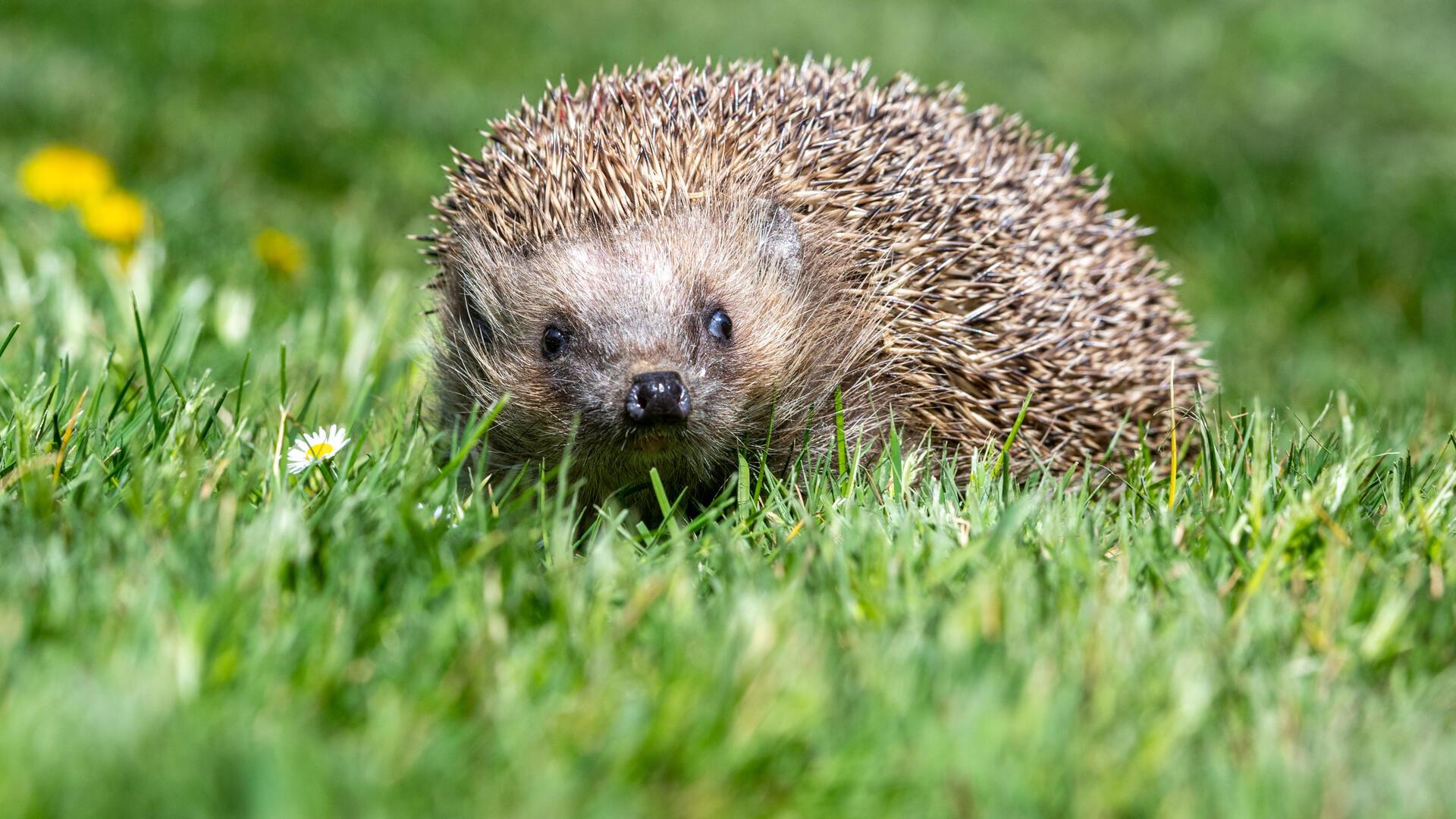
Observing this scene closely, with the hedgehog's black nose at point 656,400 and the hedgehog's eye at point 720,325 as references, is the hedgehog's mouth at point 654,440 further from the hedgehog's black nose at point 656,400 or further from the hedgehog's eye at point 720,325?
the hedgehog's eye at point 720,325

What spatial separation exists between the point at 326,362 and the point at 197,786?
277 cm

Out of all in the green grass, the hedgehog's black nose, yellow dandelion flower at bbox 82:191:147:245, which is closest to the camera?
the green grass

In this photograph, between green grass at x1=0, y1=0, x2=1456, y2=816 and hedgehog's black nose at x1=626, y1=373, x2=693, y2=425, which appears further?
hedgehog's black nose at x1=626, y1=373, x2=693, y2=425

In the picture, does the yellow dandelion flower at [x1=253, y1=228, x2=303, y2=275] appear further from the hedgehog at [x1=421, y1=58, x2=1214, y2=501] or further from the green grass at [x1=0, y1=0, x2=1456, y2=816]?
the hedgehog at [x1=421, y1=58, x2=1214, y2=501]

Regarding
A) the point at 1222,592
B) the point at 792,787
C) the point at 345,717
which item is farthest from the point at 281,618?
the point at 1222,592

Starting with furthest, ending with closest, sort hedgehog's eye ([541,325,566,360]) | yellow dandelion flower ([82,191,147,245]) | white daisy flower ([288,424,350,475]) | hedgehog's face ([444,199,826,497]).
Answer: yellow dandelion flower ([82,191,147,245]), hedgehog's eye ([541,325,566,360]), hedgehog's face ([444,199,826,497]), white daisy flower ([288,424,350,475])

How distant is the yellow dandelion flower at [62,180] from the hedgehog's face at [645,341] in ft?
8.46

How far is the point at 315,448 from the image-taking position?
9.58 feet

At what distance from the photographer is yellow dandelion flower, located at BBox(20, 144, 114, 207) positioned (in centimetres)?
532

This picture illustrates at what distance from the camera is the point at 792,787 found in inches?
68.7

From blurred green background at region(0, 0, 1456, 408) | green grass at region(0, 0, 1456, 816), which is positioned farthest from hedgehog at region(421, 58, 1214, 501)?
blurred green background at region(0, 0, 1456, 408)

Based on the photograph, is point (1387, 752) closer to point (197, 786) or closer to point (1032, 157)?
point (197, 786)

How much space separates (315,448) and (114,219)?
8.52ft

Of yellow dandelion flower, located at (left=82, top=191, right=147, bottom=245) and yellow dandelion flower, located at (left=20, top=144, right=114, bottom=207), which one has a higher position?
yellow dandelion flower, located at (left=20, top=144, right=114, bottom=207)
